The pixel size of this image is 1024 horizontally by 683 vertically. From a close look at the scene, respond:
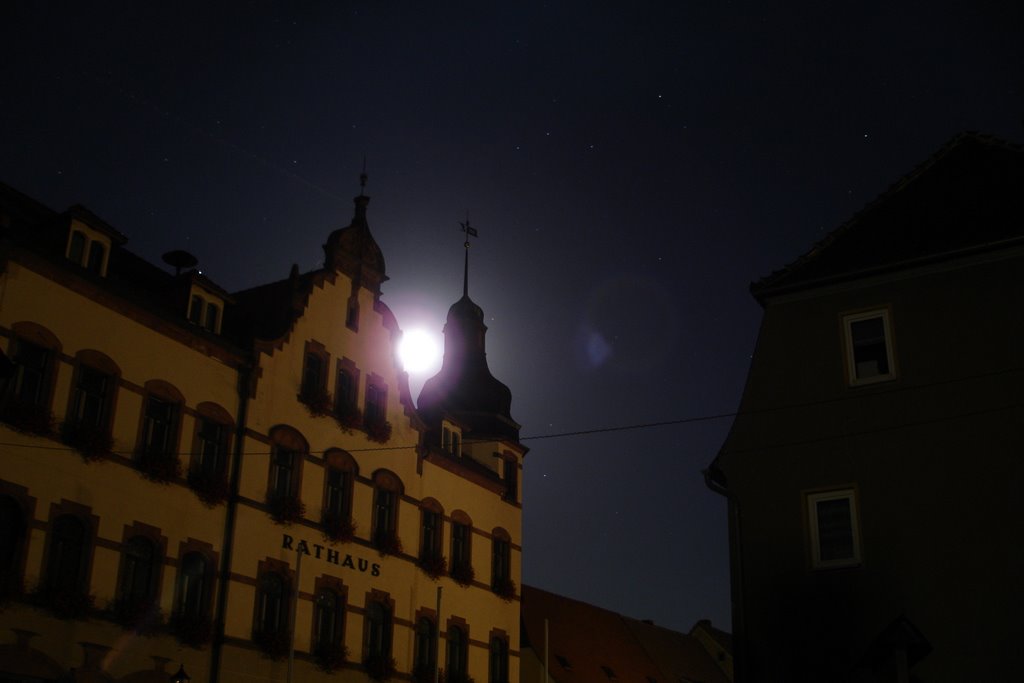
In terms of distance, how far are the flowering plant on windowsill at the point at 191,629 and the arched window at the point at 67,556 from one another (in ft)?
9.25

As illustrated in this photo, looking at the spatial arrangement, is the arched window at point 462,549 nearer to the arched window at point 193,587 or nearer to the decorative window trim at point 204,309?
the arched window at point 193,587

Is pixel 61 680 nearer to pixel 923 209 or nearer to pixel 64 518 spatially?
pixel 64 518

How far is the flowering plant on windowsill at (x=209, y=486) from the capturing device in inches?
1156

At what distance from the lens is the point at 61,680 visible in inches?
990

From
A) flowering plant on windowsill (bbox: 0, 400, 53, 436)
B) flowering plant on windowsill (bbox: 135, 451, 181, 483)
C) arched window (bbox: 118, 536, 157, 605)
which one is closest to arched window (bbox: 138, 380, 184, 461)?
flowering plant on windowsill (bbox: 135, 451, 181, 483)

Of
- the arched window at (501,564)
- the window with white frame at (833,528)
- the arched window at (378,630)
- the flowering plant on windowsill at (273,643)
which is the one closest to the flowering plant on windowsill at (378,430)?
the arched window at (378,630)

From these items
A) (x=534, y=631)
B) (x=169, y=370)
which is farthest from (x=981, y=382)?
(x=534, y=631)

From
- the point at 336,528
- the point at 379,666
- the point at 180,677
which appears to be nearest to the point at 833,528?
the point at 180,677

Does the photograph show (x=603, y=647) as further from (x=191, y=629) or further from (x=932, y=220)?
(x=932, y=220)

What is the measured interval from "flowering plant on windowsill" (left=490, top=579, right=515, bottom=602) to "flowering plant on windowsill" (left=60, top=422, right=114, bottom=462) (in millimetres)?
17096

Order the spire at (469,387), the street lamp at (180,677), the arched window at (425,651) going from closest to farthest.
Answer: the street lamp at (180,677)
the arched window at (425,651)
the spire at (469,387)

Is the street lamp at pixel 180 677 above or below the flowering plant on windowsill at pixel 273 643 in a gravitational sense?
below

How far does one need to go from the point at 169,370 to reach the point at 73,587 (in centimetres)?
570

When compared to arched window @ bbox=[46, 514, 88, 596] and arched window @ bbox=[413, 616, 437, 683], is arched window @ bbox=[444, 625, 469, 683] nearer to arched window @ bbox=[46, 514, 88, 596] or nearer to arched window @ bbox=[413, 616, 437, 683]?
arched window @ bbox=[413, 616, 437, 683]
